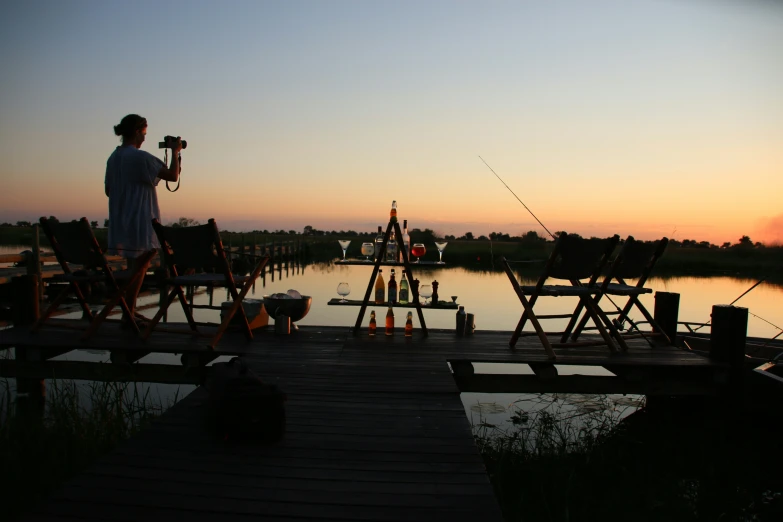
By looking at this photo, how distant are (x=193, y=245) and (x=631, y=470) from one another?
357 cm

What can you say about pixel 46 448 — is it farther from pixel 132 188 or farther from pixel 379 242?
pixel 379 242

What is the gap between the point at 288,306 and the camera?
529 cm

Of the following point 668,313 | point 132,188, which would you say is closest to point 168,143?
point 132,188

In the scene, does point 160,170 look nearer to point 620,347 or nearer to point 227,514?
point 227,514

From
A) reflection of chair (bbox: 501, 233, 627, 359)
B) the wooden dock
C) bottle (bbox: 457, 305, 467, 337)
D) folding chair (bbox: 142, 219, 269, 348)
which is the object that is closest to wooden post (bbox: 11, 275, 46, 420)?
the wooden dock

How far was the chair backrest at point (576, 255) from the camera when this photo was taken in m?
4.48

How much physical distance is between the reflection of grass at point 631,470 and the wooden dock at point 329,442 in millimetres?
441

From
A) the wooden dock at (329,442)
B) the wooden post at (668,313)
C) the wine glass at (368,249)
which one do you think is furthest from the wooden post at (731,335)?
the wine glass at (368,249)

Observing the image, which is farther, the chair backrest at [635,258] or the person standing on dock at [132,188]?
the chair backrest at [635,258]

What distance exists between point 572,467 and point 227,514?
8.69 ft

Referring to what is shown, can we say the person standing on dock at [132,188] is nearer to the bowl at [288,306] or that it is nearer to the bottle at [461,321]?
the bowl at [288,306]

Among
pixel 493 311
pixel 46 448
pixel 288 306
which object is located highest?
pixel 288 306

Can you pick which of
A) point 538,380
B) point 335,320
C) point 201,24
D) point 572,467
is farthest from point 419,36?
point 572,467

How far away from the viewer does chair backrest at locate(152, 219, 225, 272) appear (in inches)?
171
